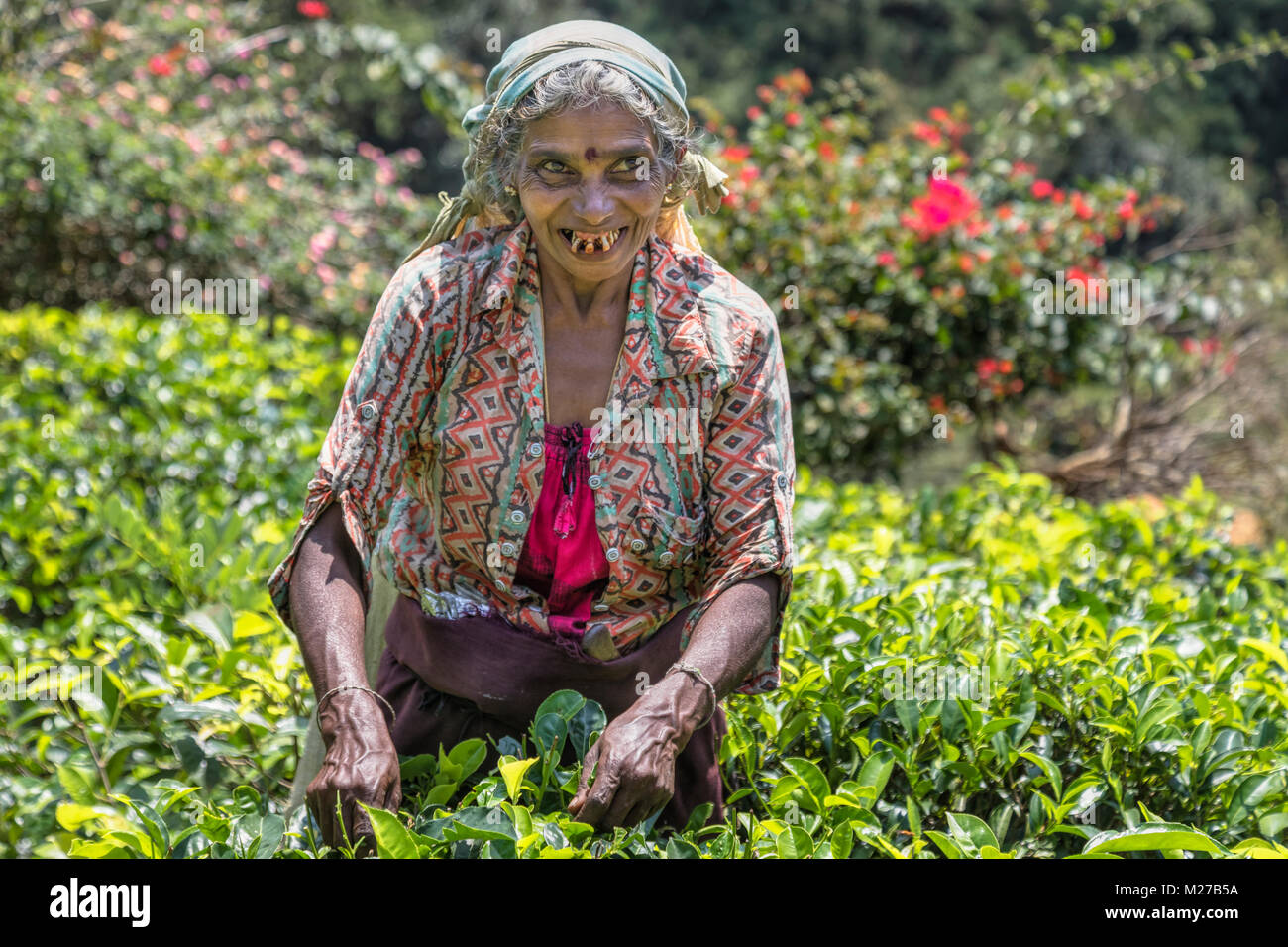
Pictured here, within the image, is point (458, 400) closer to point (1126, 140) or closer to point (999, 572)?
point (999, 572)

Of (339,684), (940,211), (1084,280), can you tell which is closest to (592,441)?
(339,684)

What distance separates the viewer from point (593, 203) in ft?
6.69

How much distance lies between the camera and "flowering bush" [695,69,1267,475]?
607 cm

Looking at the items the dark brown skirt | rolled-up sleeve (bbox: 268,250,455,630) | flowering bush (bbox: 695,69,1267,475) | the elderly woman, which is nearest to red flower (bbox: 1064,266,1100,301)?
flowering bush (bbox: 695,69,1267,475)

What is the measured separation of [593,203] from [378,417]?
470 mm

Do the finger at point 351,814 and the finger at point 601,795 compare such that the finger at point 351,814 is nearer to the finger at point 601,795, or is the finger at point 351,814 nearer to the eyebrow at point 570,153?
the finger at point 601,795

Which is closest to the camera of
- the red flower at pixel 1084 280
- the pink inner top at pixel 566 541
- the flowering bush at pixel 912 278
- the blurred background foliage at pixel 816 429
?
the pink inner top at pixel 566 541

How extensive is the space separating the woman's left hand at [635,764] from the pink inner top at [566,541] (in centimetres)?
34

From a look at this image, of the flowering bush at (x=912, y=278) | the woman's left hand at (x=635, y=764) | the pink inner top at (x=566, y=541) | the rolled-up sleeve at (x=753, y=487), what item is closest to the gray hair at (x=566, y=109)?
the rolled-up sleeve at (x=753, y=487)

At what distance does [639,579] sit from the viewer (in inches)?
85.4

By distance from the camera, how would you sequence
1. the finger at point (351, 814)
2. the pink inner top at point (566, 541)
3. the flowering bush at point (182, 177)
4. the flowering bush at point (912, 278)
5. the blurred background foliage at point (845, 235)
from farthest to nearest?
the flowering bush at point (182, 177)
the blurred background foliage at point (845, 235)
the flowering bush at point (912, 278)
the pink inner top at point (566, 541)
the finger at point (351, 814)

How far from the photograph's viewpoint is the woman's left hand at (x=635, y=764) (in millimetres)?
1814

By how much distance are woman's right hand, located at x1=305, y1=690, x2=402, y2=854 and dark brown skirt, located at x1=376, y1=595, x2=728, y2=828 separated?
0.31m

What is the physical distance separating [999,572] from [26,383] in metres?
3.49
